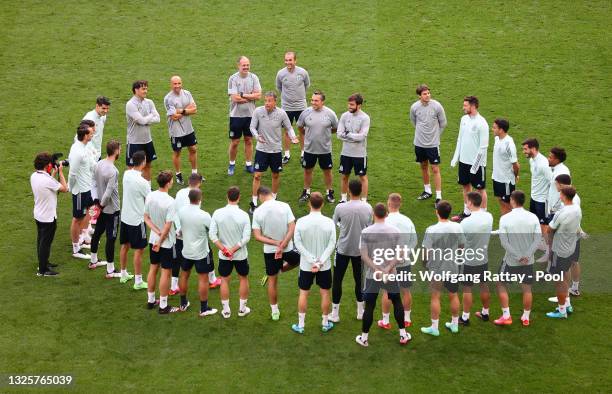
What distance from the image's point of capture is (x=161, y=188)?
11445 mm

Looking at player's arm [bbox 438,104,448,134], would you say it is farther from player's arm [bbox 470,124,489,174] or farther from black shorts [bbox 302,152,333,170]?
black shorts [bbox 302,152,333,170]

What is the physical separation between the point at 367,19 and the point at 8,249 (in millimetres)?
12086

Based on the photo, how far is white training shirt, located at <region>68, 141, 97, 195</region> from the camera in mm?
12727

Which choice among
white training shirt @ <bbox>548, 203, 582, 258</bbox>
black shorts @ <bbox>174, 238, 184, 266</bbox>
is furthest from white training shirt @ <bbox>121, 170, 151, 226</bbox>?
white training shirt @ <bbox>548, 203, 582, 258</bbox>

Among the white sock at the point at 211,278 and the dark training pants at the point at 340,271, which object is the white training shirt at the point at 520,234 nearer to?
the dark training pants at the point at 340,271

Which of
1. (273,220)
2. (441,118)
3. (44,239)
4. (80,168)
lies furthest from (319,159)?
(44,239)

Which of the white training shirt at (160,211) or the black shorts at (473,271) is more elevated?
the white training shirt at (160,211)

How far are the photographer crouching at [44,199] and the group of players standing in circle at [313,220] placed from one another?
3cm

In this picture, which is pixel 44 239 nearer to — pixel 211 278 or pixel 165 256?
pixel 165 256

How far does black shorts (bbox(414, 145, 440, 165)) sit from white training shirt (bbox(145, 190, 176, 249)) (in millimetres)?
5188

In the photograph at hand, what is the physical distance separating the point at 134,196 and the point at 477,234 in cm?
481

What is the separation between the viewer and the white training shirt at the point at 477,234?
11.0 m

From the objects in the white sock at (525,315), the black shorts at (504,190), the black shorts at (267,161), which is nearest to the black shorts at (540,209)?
the black shorts at (504,190)

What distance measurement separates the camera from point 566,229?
37.0 ft
